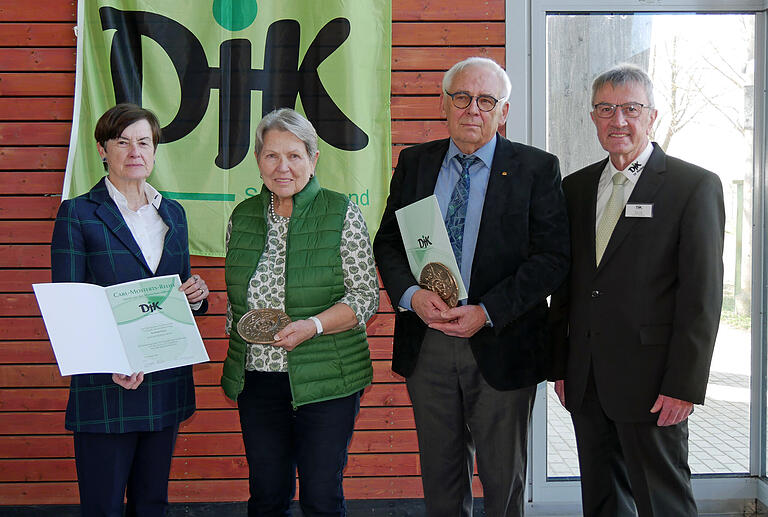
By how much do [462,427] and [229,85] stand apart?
2.04 m

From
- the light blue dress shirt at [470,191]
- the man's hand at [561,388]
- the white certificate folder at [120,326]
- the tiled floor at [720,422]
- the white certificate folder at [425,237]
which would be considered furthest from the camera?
the tiled floor at [720,422]

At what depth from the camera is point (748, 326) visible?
10.5 feet

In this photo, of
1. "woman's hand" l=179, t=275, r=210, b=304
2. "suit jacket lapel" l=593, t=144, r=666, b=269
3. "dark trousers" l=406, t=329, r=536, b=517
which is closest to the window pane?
"suit jacket lapel" l=593, t=144, r=666, b=269

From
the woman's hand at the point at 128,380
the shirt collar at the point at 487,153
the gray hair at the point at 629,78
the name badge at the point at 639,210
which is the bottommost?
the woman's hand at the point at 128,380

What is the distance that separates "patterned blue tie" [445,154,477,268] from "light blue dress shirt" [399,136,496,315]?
12mm

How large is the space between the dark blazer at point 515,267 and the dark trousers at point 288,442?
31 cm

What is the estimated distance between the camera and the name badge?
1.89 metres

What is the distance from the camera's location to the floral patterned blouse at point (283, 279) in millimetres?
1927

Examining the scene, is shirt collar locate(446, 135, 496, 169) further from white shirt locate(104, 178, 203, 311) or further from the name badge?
white shirt locate(104, 178, 203, 311)

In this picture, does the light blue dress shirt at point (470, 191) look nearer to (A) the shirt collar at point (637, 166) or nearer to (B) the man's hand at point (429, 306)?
(B) the man's hand at point (429, 306)

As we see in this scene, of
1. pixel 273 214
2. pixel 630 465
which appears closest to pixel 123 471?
pixel 273 214

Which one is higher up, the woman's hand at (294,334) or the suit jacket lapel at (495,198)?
the suit jacket lapel at (495,198)

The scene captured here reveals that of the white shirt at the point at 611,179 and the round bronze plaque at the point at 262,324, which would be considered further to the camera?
the white shirt at the point at 611,179

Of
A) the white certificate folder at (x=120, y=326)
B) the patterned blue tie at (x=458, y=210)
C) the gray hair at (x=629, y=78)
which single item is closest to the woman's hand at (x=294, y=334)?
the white certificate folder at (x=120, y=326)
